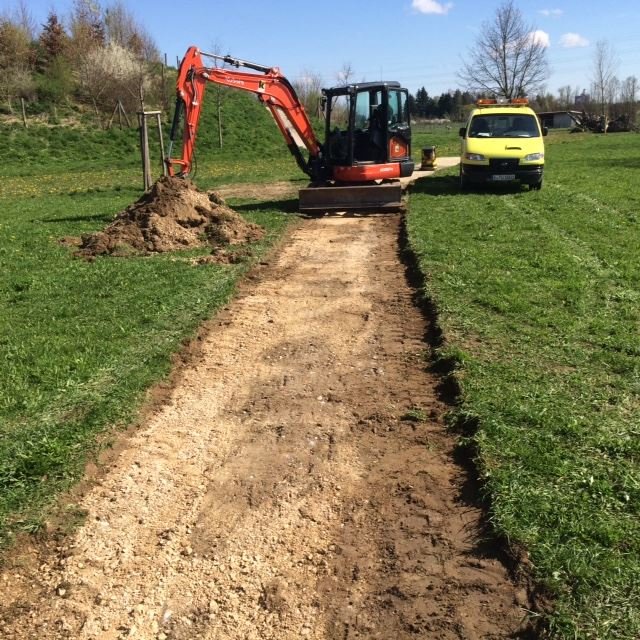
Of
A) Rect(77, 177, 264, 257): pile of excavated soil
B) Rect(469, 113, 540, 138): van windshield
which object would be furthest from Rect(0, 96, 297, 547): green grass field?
Rect(469, 113, 540, 138): van windshield

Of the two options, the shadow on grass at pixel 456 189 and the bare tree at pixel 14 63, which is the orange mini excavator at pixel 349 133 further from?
the bare tree at pixel 14 63

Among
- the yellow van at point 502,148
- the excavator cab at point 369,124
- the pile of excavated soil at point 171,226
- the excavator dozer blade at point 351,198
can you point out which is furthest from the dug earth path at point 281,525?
the yellow van at point 502,148

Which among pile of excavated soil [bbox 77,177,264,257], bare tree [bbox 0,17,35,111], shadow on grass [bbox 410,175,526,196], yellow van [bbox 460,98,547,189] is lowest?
pile of excavated soil [bbox 77,177,264,257]

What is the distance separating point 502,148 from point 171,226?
8.50m

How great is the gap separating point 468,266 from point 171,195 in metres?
6.01

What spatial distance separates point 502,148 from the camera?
1544 cm

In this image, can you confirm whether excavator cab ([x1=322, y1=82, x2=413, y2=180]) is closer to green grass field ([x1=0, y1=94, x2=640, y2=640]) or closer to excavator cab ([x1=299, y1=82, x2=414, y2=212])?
excavator cab ([x1=299, y1=82, x2=414, y2=212])

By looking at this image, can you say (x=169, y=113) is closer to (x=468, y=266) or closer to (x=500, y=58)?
(x=500, y=58)

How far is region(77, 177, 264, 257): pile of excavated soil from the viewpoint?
1084 cm

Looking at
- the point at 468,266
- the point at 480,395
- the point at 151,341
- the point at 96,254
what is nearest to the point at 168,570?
the point at 480,395

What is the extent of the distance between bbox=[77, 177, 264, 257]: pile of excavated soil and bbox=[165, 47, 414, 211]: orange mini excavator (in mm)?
1873

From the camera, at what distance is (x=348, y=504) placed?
3865 millimetres

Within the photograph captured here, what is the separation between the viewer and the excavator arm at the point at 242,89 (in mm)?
13281

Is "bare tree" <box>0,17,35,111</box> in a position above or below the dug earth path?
above
